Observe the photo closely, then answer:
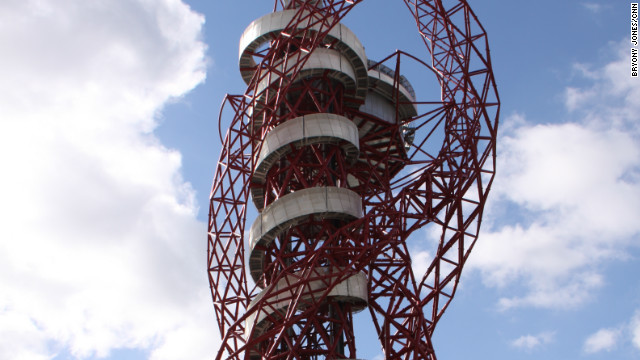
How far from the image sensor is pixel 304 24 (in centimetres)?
5272

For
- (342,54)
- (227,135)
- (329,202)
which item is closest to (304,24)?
(342,54)

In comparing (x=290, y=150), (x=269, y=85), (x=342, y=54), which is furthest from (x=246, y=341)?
(x=342, y=54)

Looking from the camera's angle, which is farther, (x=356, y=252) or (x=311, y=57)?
(x=311, y=57)

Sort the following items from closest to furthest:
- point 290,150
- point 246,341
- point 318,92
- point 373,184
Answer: point 246,341, point 290,150, point 318,92, point 373,184

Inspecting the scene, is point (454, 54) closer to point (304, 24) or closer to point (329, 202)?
point (304, 24)

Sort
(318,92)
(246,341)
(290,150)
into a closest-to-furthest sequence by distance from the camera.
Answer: (246,341) → (290,150) → (318,92)


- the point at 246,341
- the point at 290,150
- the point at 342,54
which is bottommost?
the point at 246,341

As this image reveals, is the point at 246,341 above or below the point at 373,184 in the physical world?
below

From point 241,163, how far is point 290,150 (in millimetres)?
3941

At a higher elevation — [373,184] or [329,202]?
[373,184]

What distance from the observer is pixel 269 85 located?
49500 millimetres

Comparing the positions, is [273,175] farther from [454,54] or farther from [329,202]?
[454,54]

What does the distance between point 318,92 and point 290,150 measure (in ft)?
16.3

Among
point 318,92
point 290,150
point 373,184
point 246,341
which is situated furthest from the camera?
point 373,184
